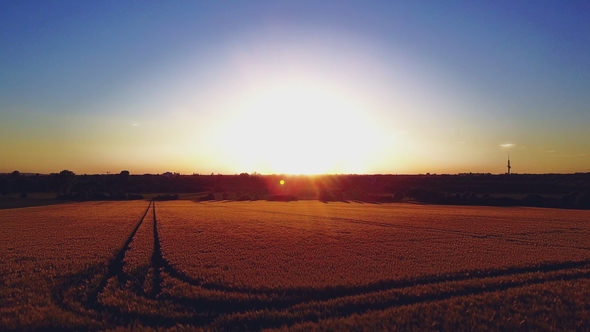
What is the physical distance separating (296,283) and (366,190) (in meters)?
107

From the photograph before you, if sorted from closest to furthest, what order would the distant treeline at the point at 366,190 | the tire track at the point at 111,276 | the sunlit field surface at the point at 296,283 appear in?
the sunlit field surface at the point at 296,283 → the tire track at the point at 111,276 → the distant treeline at the point at 366,190

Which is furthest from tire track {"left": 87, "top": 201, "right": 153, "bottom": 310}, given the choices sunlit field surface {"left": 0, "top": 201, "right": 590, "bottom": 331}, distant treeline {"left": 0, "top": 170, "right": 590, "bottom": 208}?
distant treeline {"left": 0, "top": 170, "right": 590, "bottom": 208}

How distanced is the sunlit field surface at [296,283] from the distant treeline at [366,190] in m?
58.4

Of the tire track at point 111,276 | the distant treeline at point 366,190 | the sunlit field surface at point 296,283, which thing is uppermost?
the distant treeline at point 366,190

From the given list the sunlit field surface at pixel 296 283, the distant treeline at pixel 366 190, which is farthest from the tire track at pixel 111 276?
the distant treeline at pixel 366 190

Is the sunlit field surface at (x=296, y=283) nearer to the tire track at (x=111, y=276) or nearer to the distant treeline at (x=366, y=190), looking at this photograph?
the tire track at (x=111, y=276)

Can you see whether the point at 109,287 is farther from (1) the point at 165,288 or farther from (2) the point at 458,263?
(2) the point at 458,263

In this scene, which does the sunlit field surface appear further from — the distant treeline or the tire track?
the distant treeline

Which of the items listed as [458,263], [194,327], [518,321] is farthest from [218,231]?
[518,321]

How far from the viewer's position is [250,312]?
12523mm

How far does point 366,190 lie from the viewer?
120 metres

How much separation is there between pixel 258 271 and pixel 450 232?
21.0 metres

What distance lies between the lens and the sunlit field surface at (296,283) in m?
11.9

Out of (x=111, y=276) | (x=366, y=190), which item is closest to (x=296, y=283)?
(x=111, y=276)
